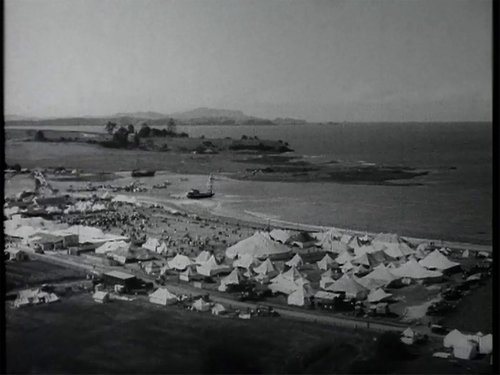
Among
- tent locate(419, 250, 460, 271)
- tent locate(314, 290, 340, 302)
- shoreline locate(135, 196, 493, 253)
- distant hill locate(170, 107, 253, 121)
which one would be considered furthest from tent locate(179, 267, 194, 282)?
tent locate(419, 250, 460, 271)

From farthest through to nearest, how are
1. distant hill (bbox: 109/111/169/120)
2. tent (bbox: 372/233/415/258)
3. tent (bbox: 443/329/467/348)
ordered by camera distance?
distant hill (bbox: 109/111/169/120) → tent (bbox: 372/233/415/258) → tent (bbox: 443/329/467/348)

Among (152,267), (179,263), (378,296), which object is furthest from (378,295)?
(152,267)

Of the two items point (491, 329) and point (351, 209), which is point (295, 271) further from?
point (491, 329)

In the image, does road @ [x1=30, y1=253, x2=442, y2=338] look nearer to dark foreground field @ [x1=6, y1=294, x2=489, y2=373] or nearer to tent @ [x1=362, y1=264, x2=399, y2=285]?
dark foreground field @ [x1=6, y1=294, x2=489, y2=373]

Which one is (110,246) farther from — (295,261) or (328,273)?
(328,273)

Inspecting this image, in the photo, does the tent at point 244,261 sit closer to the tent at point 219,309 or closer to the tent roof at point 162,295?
the tent at point 219,309

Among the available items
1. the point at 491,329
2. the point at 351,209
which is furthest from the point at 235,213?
the point at 491,329
